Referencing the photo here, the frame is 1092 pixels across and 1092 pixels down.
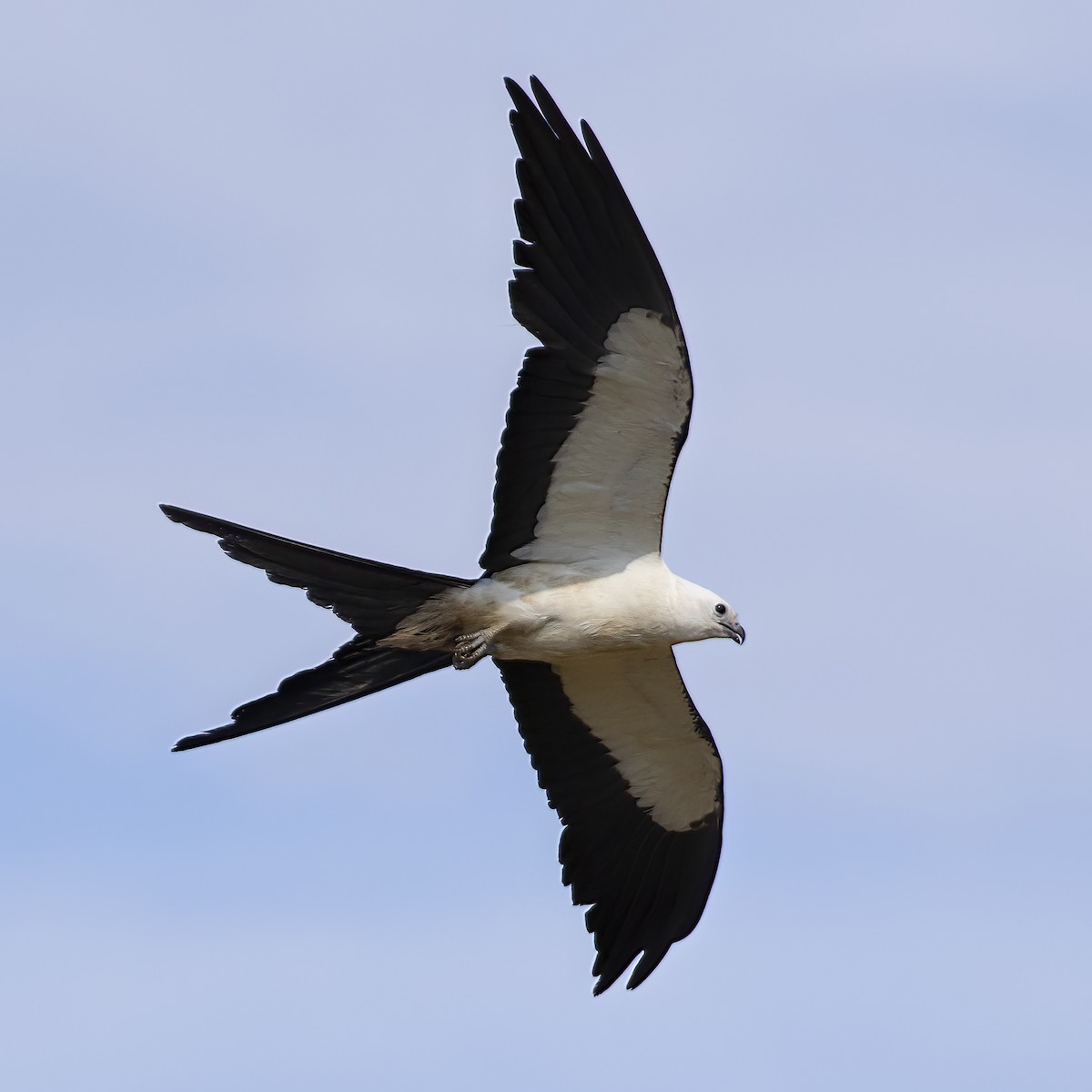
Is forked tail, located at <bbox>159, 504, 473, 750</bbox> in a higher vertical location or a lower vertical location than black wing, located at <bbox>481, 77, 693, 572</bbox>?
lower

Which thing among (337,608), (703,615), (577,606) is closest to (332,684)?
(337,608)

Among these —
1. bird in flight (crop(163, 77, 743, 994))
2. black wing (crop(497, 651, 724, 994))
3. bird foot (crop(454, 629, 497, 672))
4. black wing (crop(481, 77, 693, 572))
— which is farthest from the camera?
black wing (crop(497, 651, 724, 994))

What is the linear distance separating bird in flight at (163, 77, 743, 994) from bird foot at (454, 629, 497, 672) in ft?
0.04

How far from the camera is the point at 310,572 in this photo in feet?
35.9

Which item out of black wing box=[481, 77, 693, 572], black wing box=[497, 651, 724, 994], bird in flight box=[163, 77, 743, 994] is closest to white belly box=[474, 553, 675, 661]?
bird in flight box=[163, 77, 743, 994]

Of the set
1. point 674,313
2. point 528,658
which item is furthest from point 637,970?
point 674,313

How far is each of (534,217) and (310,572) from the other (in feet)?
7.68

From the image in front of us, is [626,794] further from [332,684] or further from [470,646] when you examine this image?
[332,684]

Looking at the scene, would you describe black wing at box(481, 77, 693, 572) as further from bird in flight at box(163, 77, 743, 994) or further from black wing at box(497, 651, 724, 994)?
black wing at box(497, 651, 724, 994)

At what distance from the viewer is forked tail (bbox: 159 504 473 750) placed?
10734 millimetres

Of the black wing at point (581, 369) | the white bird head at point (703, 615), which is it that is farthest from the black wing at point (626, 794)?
the black wing at point (581, 369)

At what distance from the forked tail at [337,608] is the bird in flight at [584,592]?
0.04ft

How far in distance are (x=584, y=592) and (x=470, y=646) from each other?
757 mm

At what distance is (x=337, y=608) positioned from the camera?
11211mm
